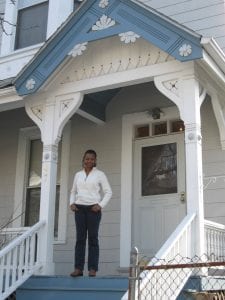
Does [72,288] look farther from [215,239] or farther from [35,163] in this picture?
[35,163]

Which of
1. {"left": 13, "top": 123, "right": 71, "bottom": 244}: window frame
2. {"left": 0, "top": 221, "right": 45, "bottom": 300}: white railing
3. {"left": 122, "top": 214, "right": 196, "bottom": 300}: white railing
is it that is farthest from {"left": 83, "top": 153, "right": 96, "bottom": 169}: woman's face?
{"left": 13, "top": 123, "right": 71, "bottom": 244}: window frame

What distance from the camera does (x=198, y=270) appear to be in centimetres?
550

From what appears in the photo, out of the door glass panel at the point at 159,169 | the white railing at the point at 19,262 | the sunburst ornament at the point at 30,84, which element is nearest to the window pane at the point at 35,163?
the door glass panel at the point at 159,169

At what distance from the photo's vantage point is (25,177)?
9062 millimetres

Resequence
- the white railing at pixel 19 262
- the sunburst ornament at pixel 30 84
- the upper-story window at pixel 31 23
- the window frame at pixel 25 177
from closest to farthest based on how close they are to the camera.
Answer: the white railing at pixel 19 262
the sunburst ornament at pixel 30 84
the window frame at pixel 25 177
the upper-story window at pixel 31 23

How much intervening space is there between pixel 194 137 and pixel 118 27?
1750 mm

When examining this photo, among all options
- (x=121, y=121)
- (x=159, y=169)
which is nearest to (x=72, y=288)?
(x=159, y=169)

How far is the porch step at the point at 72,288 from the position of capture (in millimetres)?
5367

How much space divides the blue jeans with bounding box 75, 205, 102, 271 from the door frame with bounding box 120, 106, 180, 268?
4.96 feet

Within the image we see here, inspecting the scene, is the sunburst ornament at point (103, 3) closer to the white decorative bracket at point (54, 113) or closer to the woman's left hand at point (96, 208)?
the white decorative bracket at point (54, 113)

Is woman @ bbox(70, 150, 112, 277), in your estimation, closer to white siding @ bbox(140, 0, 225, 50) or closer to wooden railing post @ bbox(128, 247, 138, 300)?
wooden railing post @ bbox(128, 247, 138, 300)

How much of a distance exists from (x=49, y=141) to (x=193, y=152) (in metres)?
2.19

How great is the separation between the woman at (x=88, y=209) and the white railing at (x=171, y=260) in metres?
1.10

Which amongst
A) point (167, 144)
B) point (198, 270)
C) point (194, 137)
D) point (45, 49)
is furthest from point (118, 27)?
point (198, 270)
